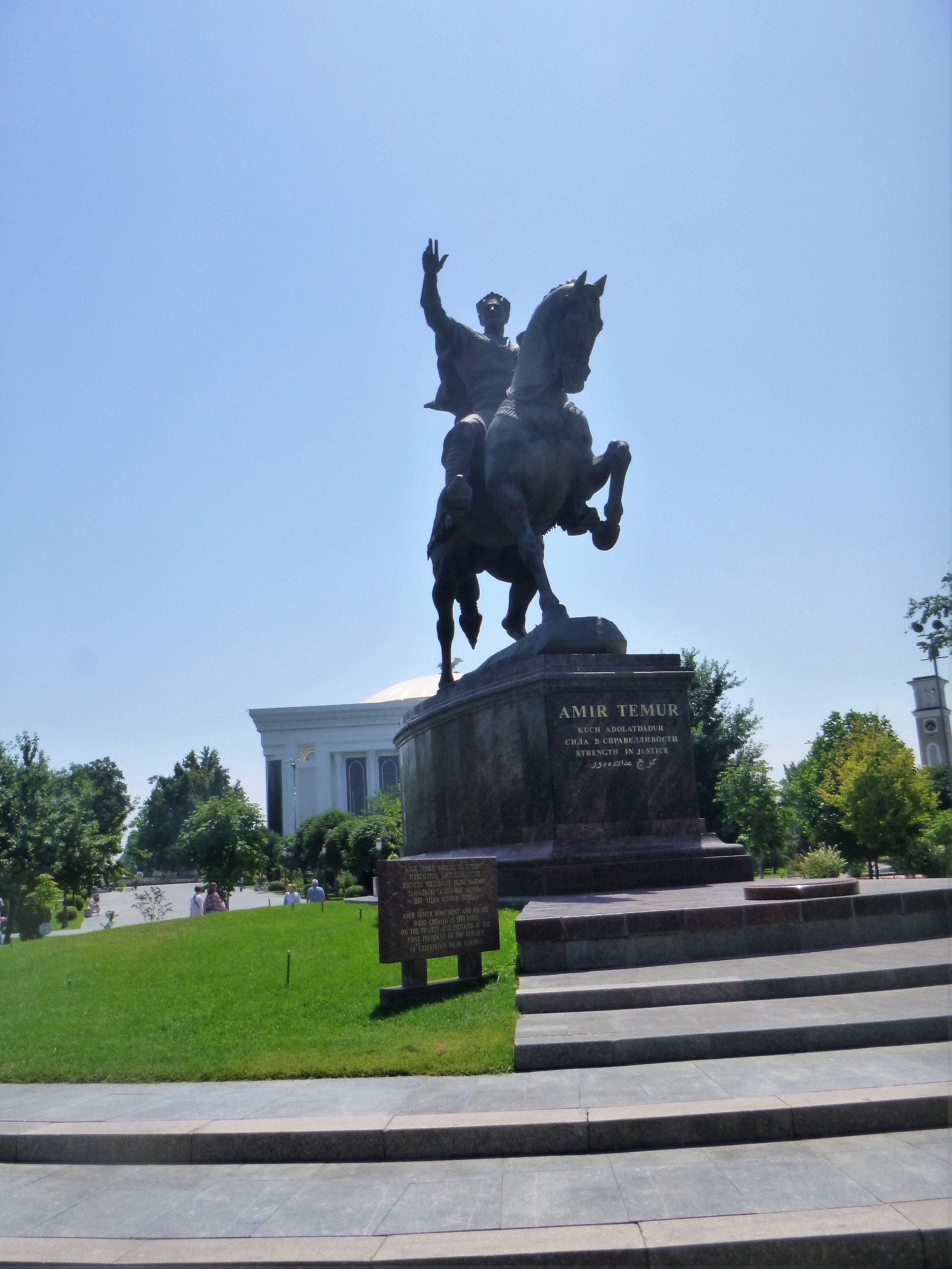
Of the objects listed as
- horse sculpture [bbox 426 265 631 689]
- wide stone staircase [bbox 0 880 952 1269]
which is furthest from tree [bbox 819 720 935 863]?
wide stone staircase [bbox 0 880 952 1269]

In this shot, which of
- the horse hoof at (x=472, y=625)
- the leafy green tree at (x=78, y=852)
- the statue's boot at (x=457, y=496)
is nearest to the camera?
the statue's boot at (x=457, y=496)

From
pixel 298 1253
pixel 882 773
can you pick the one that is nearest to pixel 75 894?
pixel 882 773

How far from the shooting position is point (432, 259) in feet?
44.5

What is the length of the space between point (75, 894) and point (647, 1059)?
171ft

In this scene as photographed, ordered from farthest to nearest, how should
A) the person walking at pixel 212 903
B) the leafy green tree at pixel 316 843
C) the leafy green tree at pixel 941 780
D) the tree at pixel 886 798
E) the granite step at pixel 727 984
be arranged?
1. the leafy green tree at pixel 316 843
2. the leafy green tree at pixel 941 780
3. the tree at pixel 886 798
4. the person walking at pixel 212 903
5. the granite step at pixel 727 984

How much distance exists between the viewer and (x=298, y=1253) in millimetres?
3809

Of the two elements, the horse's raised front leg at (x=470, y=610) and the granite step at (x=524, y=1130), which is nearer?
the granite step at (x=524, y=1130)

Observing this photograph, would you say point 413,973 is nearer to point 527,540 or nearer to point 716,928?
point 716,928

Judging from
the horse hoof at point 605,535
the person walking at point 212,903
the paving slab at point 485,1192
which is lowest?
the person walking at point 212,903

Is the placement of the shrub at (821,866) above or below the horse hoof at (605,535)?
below

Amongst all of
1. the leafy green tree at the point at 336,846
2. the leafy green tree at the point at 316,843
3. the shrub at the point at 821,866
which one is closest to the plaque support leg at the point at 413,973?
the shrub at the point at 821,866

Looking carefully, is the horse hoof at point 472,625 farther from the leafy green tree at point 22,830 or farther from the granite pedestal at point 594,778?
the leafy green tree at point 22,830

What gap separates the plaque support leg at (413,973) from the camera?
7586mm

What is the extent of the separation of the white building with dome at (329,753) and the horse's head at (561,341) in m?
74.5
